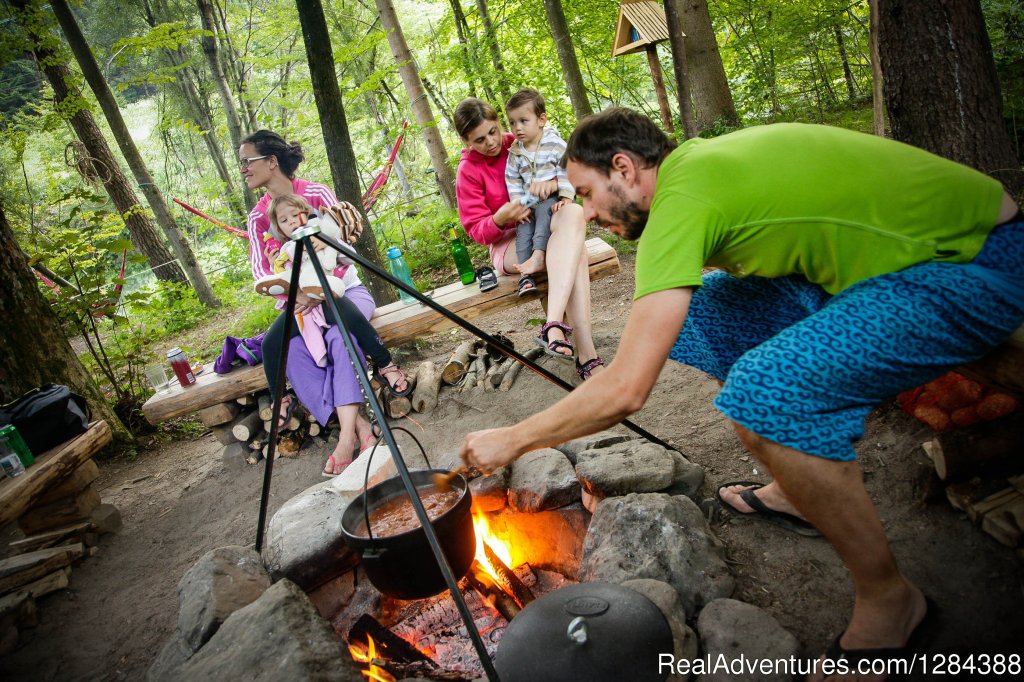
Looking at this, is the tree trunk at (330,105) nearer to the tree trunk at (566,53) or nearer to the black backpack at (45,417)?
the black backpack at (45,417)

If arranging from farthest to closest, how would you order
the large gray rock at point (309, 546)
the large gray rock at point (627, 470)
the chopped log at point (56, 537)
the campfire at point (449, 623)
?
the chopped log at point (56, 537)
the large gray rock at point (309, 546)
the large gray rock at point (627, 470)
the campfire at point (449, 623)

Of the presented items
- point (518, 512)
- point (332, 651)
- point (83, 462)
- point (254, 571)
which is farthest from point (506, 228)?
point (83, 462)

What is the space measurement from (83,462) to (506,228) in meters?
3.31

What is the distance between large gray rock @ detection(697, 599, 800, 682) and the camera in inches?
65.2

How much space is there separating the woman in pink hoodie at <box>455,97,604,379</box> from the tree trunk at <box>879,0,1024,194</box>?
2085 mm

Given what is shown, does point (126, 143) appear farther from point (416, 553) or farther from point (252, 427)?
point (416, 553)

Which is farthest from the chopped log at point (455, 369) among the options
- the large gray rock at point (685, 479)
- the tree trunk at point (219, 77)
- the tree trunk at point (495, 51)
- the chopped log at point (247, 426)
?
the tree trunk at point (219, 77)

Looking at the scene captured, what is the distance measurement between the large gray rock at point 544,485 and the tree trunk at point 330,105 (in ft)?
9.85

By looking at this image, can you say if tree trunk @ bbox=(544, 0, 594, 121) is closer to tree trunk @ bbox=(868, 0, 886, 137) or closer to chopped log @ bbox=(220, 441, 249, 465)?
tree trunk @ bbox=(868, 0, 886, 137)

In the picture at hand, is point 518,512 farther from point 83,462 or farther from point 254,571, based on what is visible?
point 83,462

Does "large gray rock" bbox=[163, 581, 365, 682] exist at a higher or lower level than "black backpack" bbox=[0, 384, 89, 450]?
lower

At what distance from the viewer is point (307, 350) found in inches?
158

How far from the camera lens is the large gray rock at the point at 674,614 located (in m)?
1.68

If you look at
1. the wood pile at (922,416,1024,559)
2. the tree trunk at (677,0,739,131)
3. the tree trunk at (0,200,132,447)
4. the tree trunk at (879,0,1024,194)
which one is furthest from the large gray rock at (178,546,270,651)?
the tree trunk at (677,0,739,131)
